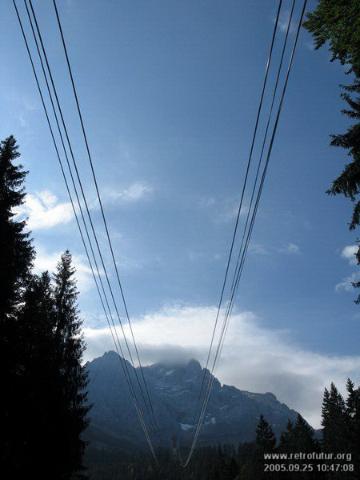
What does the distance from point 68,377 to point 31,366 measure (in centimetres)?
387

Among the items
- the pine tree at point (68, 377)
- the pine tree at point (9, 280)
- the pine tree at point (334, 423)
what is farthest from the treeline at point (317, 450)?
the pine tree at point (9, 280)

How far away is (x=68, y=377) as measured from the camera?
22594mm

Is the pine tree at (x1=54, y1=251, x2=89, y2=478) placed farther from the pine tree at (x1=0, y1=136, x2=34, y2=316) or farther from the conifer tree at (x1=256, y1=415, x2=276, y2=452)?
the conifer tree at (x1=256, y1=415, x2=276, y2=452)

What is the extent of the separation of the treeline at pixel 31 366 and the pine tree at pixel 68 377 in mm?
50

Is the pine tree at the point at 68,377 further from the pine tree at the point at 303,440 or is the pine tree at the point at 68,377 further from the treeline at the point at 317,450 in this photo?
the pine tree at the point at 303,440

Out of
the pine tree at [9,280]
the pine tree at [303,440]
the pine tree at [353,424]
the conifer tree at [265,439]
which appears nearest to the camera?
the pine tree at [9,280]

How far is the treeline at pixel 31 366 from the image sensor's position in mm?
17203

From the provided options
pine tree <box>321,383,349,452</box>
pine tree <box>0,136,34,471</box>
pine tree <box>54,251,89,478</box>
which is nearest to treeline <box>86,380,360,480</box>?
pine tree <box>321,383,349,452</box>

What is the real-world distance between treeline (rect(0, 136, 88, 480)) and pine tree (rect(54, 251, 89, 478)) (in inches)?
2.0

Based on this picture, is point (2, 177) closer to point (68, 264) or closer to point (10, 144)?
point (10, 144)

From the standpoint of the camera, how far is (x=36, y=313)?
67.5 feet

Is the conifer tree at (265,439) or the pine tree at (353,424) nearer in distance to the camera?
the pine tree at (353,424)

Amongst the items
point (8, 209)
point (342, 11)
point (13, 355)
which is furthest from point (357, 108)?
point (13, 355)

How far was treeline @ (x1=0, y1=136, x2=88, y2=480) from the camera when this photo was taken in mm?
17203
